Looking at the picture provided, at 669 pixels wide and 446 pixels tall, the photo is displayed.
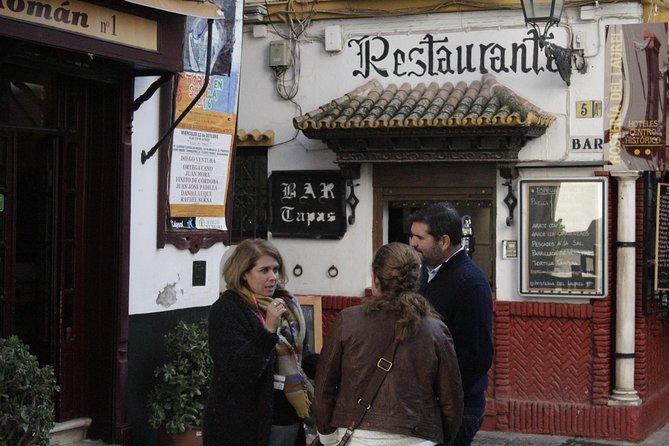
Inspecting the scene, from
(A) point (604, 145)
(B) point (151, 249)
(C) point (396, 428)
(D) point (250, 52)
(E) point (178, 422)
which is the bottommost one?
(E) point (178, 422)

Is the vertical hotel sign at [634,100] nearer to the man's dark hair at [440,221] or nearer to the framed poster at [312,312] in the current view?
the framed poster at [312,312]

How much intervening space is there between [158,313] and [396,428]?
441 cm

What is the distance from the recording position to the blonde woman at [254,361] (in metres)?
5.52

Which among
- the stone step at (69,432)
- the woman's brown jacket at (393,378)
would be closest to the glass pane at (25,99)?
the stone step at (69,432)

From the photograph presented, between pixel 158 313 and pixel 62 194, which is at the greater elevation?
pixel 62 194

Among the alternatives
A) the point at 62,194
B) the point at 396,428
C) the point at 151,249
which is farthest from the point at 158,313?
the point at 396,428

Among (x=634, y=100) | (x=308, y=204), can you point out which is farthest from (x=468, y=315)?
(x=308, y=204)

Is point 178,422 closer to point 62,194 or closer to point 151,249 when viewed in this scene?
point 151,249

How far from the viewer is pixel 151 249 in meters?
8.83

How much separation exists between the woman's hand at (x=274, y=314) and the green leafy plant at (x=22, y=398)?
203 centimetres

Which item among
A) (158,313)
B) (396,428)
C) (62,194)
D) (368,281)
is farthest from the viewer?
(368,281)

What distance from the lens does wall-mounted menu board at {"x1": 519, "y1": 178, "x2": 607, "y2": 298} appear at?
11.2 m

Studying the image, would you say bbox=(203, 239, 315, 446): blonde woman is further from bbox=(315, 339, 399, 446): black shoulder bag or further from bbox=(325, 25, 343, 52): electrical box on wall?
bbox=(325, 25, 343, 52): electrical box on wall

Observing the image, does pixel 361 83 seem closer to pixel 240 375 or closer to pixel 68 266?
pixel 68 266
